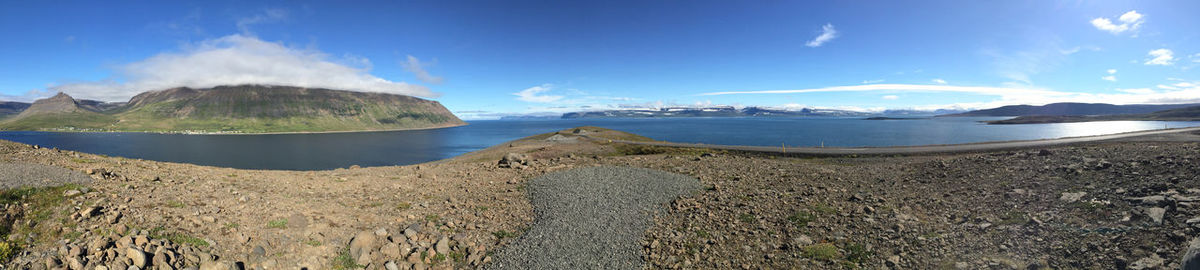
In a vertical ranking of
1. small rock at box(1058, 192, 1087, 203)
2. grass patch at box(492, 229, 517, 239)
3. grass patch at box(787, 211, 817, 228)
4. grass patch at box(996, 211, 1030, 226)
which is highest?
small rock at box(1058, 192, 1087, 203)

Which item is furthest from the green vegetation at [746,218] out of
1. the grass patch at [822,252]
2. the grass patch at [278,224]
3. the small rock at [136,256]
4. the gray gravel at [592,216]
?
the small rock at [136,256]

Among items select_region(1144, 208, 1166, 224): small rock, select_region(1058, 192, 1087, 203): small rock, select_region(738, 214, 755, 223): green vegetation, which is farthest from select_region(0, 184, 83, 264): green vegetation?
select_region(1058, 192, 1087, 203): small rock

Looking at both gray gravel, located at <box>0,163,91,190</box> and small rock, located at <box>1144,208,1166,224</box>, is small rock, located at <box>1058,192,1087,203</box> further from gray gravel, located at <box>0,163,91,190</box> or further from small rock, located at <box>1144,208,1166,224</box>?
gray gravel, located at <box>0,163,91,190</box>

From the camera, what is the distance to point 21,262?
28.7ft

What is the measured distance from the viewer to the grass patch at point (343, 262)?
11.7m

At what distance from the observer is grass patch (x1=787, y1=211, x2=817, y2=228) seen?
1500cm

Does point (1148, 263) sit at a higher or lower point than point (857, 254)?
higher

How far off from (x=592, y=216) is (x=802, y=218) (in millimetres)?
8369

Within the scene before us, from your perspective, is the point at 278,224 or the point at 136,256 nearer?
the point at 136,256

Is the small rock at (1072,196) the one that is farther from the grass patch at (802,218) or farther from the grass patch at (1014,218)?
the grass patch at (802,218)

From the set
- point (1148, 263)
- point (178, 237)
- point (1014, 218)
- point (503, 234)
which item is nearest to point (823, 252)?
point (1148, 263)

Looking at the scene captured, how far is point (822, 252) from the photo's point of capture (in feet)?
40.1

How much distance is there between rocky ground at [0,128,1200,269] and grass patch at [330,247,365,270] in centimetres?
6

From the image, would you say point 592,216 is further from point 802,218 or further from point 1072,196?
point 1072,196
